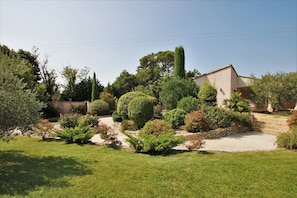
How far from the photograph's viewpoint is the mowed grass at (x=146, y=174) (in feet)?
12.6

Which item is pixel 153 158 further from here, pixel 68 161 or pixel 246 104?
pixel 246 104

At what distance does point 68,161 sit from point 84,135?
224 centimetres

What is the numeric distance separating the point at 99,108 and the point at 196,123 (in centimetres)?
1371

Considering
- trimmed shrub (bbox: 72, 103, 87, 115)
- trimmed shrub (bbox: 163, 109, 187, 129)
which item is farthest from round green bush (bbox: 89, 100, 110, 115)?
trimmed shrub (bbox: 163, 109, 187, 129)

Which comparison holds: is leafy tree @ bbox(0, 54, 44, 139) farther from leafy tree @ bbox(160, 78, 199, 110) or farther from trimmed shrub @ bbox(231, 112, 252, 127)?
trimmed shrub @ bbox(231, 112, 252, 127)

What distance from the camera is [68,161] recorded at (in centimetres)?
570

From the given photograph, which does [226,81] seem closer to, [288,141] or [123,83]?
[288,141]

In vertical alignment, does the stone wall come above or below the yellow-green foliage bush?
below

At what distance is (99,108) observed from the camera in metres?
20.9

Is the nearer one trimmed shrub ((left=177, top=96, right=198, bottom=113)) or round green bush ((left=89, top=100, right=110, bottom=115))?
trimmed shrub ((left=177, top=96, right=198, bottom=113))

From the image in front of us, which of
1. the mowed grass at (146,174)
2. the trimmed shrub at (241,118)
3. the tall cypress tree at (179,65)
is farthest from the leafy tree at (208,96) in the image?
the mowed grass at (146,174)

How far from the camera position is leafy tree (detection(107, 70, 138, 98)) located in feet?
98.6

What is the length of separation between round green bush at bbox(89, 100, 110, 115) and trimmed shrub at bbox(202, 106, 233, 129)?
1326 cm

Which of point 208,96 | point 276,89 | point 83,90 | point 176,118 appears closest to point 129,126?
point 176,118
